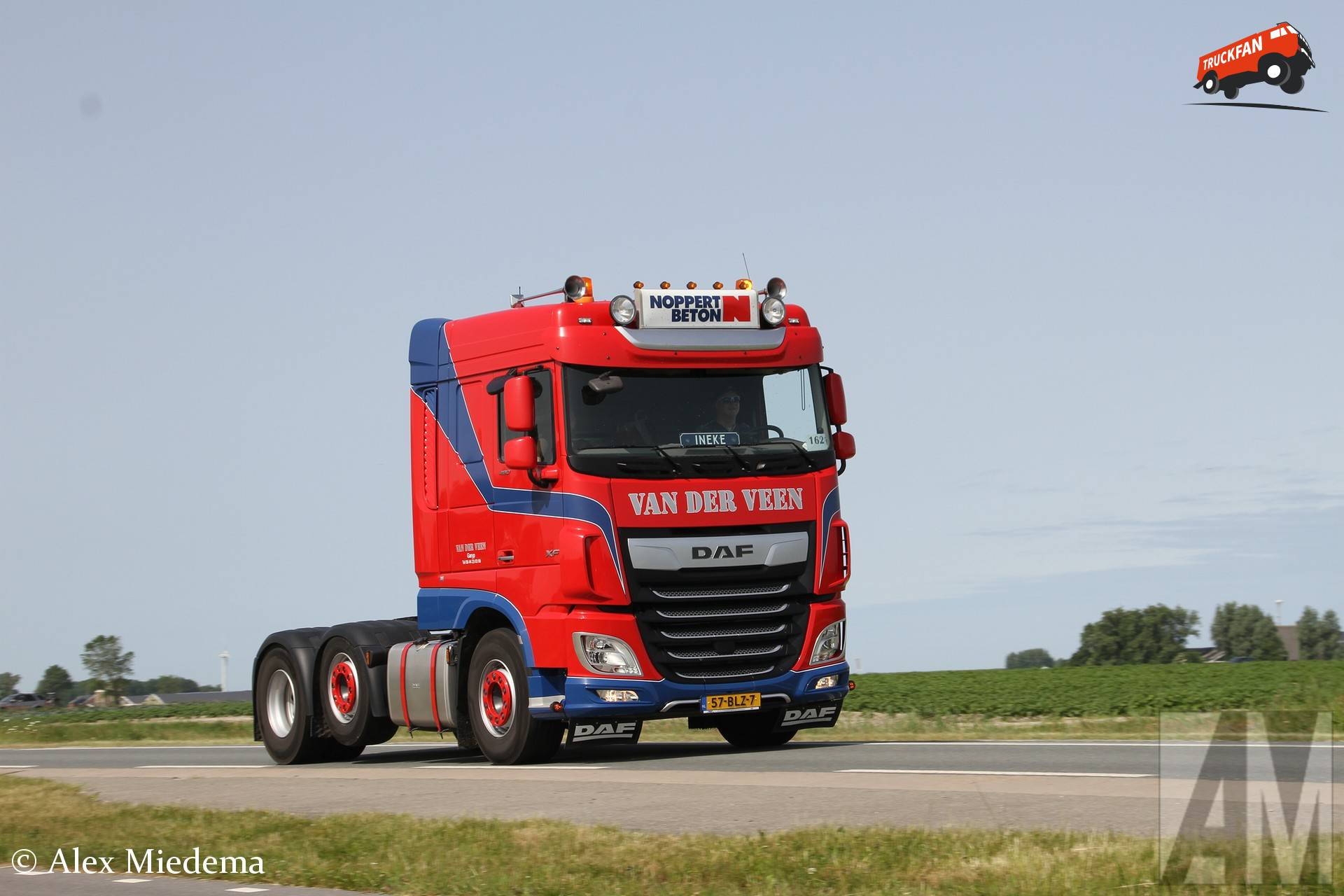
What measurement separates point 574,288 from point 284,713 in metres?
5.96

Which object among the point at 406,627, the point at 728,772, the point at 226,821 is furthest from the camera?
the point at 406,627

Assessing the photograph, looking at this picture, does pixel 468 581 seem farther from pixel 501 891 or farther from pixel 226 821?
pixel 501 891

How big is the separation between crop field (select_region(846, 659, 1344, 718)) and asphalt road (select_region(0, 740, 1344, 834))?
28.1 feet

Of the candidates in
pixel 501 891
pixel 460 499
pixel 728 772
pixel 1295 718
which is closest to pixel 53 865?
pixel 501 891

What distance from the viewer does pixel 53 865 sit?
34.8 ft

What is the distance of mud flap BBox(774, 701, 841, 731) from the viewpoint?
15422 millimetres

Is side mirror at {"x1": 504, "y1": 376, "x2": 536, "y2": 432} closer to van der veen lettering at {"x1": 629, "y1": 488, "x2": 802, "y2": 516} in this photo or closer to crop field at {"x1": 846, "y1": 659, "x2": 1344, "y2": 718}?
van der veen lettering at {"x1": 629, "y1": 488, "x2": 802, "y2": 516}

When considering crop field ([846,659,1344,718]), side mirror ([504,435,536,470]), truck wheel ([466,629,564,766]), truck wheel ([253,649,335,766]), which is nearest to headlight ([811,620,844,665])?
truck wheel ([466,629,564,766])

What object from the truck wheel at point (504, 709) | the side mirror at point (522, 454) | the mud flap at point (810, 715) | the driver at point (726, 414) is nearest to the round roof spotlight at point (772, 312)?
the driver at point (726, 414)

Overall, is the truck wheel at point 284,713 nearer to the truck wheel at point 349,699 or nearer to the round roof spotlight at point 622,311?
the truck wheel at point 349,699

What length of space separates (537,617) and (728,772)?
7.87 ft

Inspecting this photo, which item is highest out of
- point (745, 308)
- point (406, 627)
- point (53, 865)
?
point (745, 308)

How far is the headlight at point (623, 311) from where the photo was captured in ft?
48.4

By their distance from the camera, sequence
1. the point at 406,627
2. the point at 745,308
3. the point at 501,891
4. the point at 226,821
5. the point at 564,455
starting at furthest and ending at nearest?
the point at 406,627, the point at 745,308, the point at 564,455, the point at 226,821, the point at 501,891
